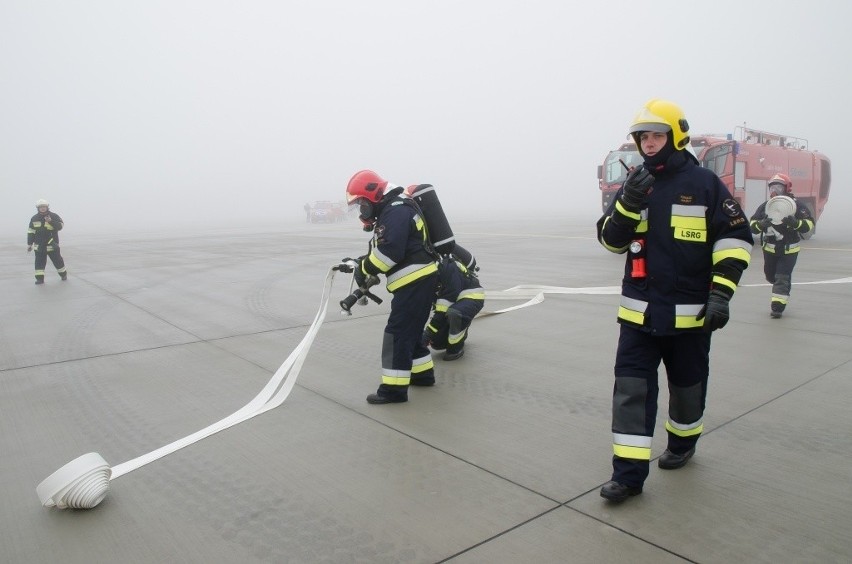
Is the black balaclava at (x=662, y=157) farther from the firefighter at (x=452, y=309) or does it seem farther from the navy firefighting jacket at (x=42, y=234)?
the navy firefighting jacket at (x=42, y=234)

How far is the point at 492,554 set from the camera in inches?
112

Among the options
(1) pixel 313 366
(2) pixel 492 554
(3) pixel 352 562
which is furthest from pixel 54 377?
(2) pixel 492 554

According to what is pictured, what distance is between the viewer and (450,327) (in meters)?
6.10

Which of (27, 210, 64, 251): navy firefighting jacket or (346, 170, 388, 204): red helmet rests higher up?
(346, 170, 388, 204): red helmet

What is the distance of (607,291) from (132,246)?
16839mm

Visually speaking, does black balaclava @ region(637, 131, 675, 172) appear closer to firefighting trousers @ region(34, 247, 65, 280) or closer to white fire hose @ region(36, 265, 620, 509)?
white fire hose @ region(36, 265, 620, 509)

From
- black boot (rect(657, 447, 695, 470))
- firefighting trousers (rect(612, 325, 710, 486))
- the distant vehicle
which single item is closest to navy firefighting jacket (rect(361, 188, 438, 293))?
firefighting trousers (rect(612, 325, 710, 486))

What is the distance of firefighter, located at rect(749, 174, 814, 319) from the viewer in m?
7.76

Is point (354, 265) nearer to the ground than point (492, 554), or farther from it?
farther from it

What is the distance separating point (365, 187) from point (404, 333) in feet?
3.72

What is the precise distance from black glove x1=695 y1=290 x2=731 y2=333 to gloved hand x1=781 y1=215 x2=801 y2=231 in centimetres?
557

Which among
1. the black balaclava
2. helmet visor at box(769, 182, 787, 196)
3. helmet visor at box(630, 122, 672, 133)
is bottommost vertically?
helmet visor at box(769, 182, 787, 196)

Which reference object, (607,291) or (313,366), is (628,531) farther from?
(607,291)

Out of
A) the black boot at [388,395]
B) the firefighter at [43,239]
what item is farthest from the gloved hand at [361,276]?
the firefighter at [43,239]
